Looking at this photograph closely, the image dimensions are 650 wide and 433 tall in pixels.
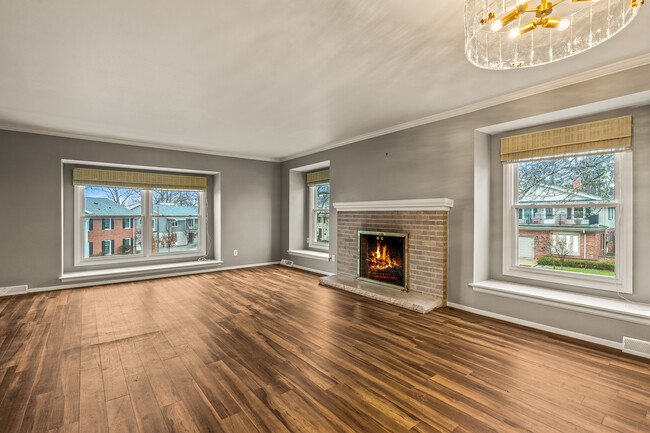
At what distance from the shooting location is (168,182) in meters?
5.84

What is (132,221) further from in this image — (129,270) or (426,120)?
(426,120)

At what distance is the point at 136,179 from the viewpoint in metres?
5.55

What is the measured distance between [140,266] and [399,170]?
499cm

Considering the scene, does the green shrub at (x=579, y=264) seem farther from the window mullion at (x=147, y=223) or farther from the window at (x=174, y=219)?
the window mullion at (x=147, y=223)

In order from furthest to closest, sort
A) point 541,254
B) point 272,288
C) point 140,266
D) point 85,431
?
point 140,266
point 272,288
point 541,254
point 85,431

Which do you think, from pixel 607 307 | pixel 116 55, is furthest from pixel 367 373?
pixel 116 55

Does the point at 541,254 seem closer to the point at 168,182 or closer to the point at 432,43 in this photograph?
the point at 432,43

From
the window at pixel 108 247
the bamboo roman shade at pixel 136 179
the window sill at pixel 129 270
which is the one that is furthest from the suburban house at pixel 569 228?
the window at pixel 108 247

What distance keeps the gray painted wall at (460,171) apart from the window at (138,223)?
303cm

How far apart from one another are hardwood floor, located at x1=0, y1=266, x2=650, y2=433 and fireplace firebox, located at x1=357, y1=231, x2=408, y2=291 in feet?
2.27

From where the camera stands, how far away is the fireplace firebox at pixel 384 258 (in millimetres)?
4246

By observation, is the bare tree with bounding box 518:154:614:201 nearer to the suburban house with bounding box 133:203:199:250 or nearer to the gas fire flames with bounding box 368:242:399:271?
the gas fire flames with bounding box 368:242:399:271

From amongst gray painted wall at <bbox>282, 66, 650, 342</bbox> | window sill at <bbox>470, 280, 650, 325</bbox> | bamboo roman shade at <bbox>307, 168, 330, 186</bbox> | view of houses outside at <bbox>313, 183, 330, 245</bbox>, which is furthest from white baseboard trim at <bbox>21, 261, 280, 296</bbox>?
window sill at <bbox>470, 280, 650, 325</bbox>

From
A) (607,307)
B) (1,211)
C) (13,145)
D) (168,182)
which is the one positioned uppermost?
(13,145)
